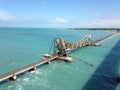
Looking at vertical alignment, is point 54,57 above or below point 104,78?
above

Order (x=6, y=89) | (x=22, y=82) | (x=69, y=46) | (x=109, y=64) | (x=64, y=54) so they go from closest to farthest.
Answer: (x=6, y=89) → (x=22, y=82) → (x=109, y=64) → (x=64, y=54) → (x=69, y=46)

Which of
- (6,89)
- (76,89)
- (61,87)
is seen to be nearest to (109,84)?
(76,89)

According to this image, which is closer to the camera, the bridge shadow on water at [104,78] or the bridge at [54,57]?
the bridge shadow on water at [104,78]

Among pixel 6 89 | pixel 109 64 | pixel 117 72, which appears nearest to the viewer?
Result: pixel 6 89

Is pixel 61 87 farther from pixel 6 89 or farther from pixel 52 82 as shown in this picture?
pixel 6 89

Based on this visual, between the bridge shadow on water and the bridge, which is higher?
the bridge

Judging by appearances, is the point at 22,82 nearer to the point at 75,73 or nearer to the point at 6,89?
the point at 6,89

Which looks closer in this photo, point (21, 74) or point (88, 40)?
point (21, 74)

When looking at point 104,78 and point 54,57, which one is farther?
point 54,57

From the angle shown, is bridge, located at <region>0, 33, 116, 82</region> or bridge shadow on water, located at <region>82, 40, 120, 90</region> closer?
bridge shadow on water, located at <region>82, 40, 120, 90</region>

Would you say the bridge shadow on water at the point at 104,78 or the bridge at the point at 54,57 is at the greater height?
the bridge at the point at 54,57
